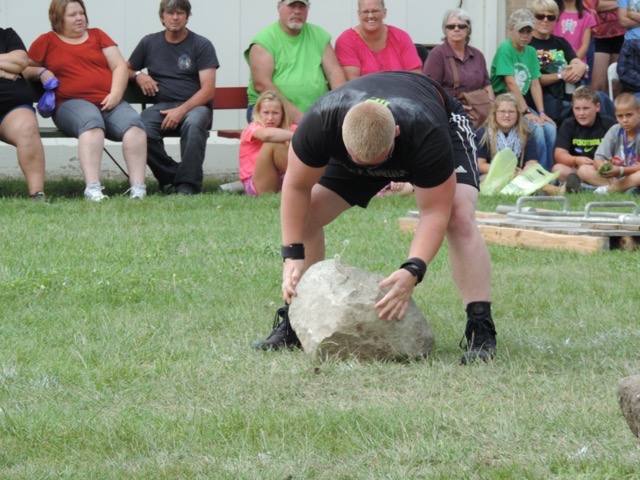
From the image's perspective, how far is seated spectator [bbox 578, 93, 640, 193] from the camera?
11.9 metres

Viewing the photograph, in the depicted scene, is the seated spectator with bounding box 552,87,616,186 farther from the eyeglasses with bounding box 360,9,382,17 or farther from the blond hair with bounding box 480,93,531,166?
the eyeglasses with bounding box 360,9,382,17

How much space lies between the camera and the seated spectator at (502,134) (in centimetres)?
1221

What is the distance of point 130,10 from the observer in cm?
1353

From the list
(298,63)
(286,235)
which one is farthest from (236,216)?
(286,235)

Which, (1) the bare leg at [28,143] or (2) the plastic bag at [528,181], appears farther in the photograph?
(2) the plastic bag at [528,181]

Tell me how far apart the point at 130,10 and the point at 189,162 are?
275 cm

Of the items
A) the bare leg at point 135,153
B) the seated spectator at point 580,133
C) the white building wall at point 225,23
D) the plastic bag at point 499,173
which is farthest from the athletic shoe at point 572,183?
the bare leg at point 135,153

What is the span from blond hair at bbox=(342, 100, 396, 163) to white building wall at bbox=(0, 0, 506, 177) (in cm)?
913

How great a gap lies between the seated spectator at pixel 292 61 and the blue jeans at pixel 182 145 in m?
0.71

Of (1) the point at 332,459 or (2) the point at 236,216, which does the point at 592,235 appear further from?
(1) the point at 332,459

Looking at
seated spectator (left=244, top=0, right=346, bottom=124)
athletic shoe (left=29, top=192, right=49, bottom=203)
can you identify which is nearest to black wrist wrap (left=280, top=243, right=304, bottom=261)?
athletic shoe (left=29, top=192, right=49, bottom=203)

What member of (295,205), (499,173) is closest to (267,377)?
(295,205)

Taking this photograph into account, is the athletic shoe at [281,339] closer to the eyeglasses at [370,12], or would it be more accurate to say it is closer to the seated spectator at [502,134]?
the seated spectator at [502,134]

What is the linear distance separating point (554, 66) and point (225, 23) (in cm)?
385
